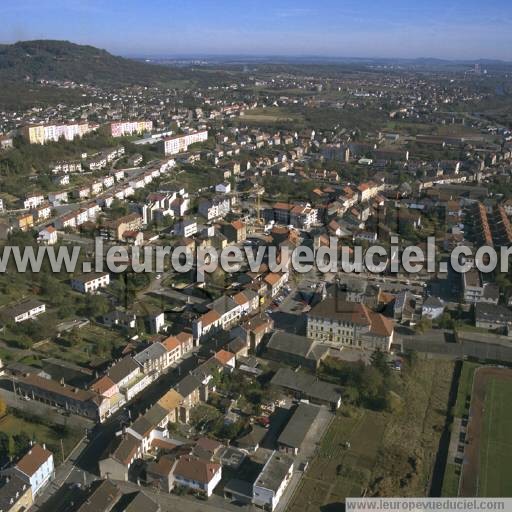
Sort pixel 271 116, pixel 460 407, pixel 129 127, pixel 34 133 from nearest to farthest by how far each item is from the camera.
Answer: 1. pixel 460 407
2. pixel 34 133
3. pixel 129 127
4. pixel 271 116

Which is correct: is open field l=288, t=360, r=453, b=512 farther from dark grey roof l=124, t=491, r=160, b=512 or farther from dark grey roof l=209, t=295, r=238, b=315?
dark grey roof l=209, t=295, r=238, b=315

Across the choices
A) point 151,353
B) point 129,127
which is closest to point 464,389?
point 151,353

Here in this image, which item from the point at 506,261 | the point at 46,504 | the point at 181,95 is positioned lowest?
the point at 46,504

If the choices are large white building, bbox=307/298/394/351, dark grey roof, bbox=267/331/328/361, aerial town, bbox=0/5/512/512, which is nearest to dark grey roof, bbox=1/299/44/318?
aerial town, bbox=0/5/512/512

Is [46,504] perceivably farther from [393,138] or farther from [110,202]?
[393,138]

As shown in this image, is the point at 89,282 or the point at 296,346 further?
the point at 89,282

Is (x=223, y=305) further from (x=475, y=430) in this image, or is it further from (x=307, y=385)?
(x=475, y=430)

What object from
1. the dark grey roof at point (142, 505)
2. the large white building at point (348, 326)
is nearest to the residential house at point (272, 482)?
the dark grey roof at point (142, 505)

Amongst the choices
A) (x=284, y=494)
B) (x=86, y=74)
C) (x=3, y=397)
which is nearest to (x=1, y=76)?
(x=86, y=74)
